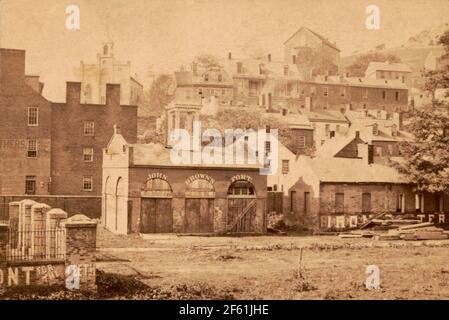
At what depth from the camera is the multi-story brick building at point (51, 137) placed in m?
15.6

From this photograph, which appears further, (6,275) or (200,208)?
(200,208)

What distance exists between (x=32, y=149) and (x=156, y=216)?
3670 millimetres

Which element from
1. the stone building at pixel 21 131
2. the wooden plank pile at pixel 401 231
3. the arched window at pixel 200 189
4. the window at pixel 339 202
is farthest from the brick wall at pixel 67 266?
the window at pixel 339 202

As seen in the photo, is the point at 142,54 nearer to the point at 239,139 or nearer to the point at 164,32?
the point at 164,32

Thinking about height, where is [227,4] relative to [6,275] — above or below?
above

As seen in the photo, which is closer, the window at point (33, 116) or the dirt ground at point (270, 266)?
the dirt ground at point (270, 266)

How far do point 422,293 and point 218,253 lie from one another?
15.5 feet

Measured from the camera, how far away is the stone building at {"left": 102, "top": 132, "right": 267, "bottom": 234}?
17266mm

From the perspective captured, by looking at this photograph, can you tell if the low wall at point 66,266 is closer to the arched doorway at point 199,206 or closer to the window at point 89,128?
the window at point 89,128

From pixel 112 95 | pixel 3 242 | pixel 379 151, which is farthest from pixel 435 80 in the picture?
pixel 3 242

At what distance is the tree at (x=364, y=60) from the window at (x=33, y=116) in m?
7.67

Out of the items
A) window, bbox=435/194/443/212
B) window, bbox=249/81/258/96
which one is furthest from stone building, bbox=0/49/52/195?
window, bbox=435/194/443/212
